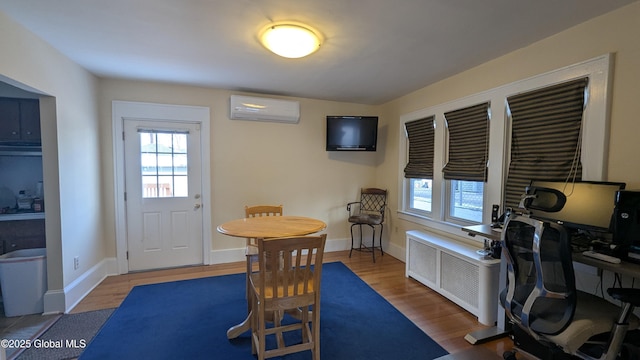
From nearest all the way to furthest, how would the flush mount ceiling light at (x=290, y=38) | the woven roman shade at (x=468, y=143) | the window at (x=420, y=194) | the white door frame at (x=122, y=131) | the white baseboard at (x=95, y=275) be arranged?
1. the flush mount ceiling light at (x=290, y=38)
2. the white baseboard at (x=95, y=275)
3. the woven roman shade at (x=468, y=143)
4. the white door frame at (x=122, y=131)
5. the window at (x=420, y=194)

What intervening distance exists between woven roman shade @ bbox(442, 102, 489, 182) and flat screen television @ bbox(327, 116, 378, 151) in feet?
3.88

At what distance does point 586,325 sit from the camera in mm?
1405

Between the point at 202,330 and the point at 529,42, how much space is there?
376cm

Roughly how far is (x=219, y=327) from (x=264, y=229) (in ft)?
3.39

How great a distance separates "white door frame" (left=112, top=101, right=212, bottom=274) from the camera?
11.1ft

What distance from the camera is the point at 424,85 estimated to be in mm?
3500

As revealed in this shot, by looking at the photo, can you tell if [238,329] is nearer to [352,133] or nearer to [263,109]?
[263,109]

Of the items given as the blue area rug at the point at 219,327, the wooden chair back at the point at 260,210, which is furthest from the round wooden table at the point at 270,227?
the blue area rug at the point at 219,327

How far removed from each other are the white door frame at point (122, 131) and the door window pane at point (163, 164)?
224 millimetres

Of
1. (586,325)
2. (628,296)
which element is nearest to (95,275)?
(586,325)

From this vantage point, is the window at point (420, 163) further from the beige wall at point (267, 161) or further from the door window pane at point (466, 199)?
the beige wall at point (267, 161)

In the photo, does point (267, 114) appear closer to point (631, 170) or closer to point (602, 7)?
point (602, 7)

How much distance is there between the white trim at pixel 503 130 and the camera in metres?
1.90

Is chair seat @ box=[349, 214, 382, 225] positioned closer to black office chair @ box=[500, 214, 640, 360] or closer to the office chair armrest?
black office chair @ box=[500, 214, 640, 360]
